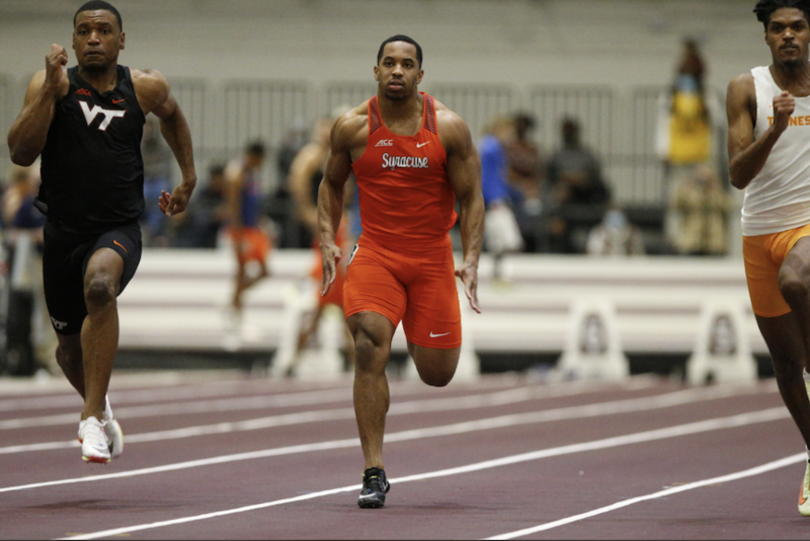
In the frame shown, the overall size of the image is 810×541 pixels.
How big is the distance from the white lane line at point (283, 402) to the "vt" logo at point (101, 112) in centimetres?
451

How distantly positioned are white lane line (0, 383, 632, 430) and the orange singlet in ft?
16.6

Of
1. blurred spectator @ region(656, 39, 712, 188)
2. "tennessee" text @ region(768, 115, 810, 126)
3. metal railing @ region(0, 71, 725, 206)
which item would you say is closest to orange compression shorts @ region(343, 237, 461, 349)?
"tennessee" text @ region(768, 115, 810, 126)

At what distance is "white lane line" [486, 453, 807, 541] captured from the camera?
6073 millimetres

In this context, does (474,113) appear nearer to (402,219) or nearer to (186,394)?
(186,394)

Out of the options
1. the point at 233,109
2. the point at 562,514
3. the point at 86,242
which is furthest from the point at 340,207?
the point at 233,109

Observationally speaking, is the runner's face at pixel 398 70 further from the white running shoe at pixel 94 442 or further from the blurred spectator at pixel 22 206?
the blurred spectator at pixel 22 206

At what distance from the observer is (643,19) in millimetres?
22844

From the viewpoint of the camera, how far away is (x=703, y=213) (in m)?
18.7

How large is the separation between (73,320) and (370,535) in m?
2.63

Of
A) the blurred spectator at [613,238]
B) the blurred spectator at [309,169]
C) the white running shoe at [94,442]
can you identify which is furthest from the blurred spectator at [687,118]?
the white running shoe at [94,442]

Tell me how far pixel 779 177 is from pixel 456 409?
6613mm

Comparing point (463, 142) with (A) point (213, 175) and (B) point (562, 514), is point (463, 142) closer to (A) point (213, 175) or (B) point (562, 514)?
(B) point (562, 514)

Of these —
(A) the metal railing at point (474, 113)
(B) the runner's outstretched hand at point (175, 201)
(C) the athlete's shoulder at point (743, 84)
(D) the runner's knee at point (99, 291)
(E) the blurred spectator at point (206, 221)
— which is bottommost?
(D) the runner's knee at point (99, 291)

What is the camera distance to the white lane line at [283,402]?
11750 mm
